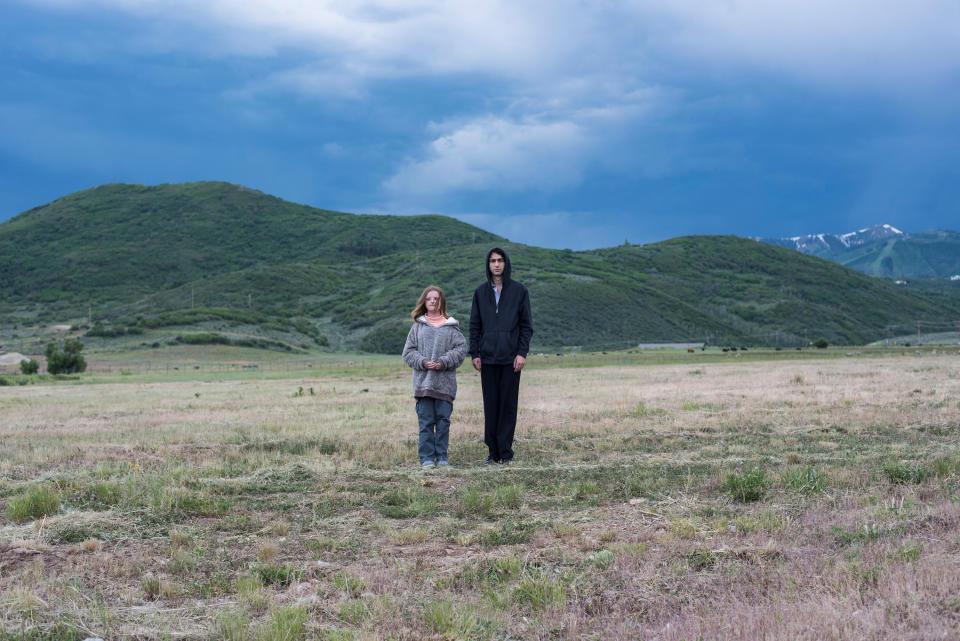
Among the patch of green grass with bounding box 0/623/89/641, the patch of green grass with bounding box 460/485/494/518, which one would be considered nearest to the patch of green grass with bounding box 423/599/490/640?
the patch of green grass with bounding box 0/623/89/641

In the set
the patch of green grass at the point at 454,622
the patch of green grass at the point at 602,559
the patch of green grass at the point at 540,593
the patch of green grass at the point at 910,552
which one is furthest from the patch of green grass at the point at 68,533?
the patch of green grass at the point at 910,552

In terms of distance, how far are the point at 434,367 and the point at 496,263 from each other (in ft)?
5.06

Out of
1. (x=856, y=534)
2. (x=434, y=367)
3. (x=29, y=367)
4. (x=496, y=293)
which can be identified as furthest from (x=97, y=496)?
(x=29, y=367)

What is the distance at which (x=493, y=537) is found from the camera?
5.43 meters

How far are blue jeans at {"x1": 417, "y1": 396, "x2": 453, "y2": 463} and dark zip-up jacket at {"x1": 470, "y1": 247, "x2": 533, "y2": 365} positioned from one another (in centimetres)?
79

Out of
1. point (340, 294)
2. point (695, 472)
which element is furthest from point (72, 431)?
point (340, 294)

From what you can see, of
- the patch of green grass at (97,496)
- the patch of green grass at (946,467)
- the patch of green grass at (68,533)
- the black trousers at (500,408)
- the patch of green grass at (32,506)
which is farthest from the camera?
the black trousers at (500,408)

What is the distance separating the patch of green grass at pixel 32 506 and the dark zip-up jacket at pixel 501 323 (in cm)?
484

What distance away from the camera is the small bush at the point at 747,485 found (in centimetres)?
641

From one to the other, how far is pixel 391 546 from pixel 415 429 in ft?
22.9

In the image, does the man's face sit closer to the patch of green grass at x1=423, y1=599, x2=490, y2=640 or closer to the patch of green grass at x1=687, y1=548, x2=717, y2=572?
the patch of green grass at x1=687, y1=548, x2=717, y2=572

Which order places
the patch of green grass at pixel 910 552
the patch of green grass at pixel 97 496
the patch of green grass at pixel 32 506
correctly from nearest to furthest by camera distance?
the patch of green grass at pixel 910 552 < the patch of green grass at pixel 32 506 < the patch of green grass at pixel 97 496

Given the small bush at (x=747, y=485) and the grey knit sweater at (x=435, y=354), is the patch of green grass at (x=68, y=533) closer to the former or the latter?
the grey knit sweater at (x=435, y=354)

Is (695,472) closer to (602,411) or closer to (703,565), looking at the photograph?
(703,565)
